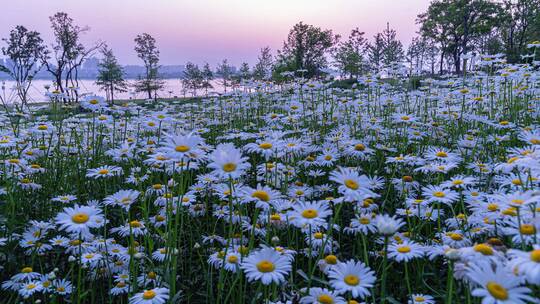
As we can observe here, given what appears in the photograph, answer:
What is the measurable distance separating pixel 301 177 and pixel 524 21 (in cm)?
4826

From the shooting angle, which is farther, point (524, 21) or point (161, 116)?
point (524, 21)

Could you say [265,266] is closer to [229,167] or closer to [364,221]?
[229,167]

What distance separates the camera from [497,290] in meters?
0.89

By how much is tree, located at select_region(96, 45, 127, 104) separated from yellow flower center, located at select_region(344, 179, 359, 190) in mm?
37304

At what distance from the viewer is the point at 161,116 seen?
12.9ft

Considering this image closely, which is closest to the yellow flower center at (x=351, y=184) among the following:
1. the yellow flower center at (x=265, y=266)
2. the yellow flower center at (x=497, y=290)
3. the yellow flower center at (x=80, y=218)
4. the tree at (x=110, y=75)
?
the yellow flower center at (x=265, y=266)

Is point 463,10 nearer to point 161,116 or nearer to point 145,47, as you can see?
point 145,47

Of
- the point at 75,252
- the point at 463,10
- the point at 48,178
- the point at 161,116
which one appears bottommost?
the point at 75,252

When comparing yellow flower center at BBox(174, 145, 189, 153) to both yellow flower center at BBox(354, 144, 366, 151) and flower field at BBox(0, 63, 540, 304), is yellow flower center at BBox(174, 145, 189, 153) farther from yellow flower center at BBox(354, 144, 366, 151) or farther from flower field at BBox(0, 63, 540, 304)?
yellow flower center at BBox(354, 144, 366, 151)

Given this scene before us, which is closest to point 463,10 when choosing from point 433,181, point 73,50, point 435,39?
point 435,39

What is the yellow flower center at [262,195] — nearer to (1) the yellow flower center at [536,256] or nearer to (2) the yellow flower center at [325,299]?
(2) the yellow flower center at [325,299]

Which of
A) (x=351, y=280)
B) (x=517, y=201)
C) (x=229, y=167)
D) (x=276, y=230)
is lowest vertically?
(x=276, y=230)

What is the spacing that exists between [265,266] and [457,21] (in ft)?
156

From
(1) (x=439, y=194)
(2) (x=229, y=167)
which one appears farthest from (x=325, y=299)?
(1) (x=439, y=194)
